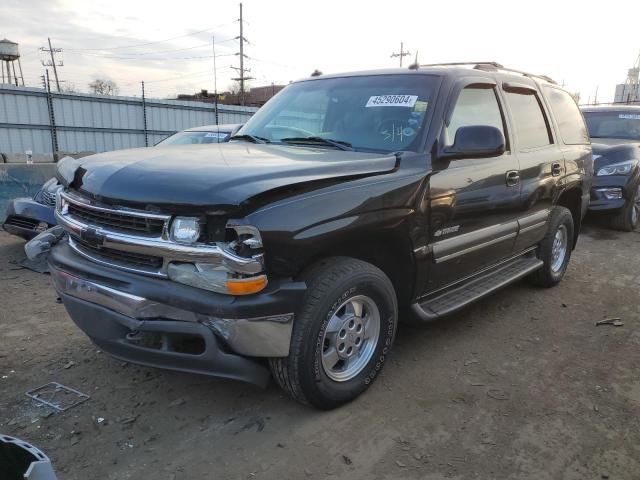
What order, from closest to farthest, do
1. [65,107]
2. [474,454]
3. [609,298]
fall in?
1. [474,454]
2. [609,298]
3. [65,107]

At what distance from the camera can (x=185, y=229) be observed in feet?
7.98

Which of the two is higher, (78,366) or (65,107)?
(65,107)

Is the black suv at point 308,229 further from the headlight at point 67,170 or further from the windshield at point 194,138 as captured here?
the windshield at point 194,138

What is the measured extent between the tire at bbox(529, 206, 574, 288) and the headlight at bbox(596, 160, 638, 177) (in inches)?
125

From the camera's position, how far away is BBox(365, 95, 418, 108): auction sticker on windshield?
3.48 m

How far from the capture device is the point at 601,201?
7.96 metres

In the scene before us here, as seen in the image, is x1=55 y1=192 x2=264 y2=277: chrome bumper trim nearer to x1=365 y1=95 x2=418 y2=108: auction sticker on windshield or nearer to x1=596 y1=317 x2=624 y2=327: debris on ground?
x1=365 y1=95 x2=418 y2=108: auction sticker on windshield

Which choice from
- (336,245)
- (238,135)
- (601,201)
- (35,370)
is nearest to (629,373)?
(336,245)

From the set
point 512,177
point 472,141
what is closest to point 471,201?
point 472,141

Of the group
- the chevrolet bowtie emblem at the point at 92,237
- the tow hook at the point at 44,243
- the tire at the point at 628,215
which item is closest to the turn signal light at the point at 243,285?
the chevrolet bowtie emblem at the point at 92,237

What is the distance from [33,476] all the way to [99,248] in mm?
1407

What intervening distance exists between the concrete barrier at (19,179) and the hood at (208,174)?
5.87 metres

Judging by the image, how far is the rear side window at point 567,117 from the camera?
4.96m

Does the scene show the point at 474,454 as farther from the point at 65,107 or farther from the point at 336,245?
the point at 65,107
